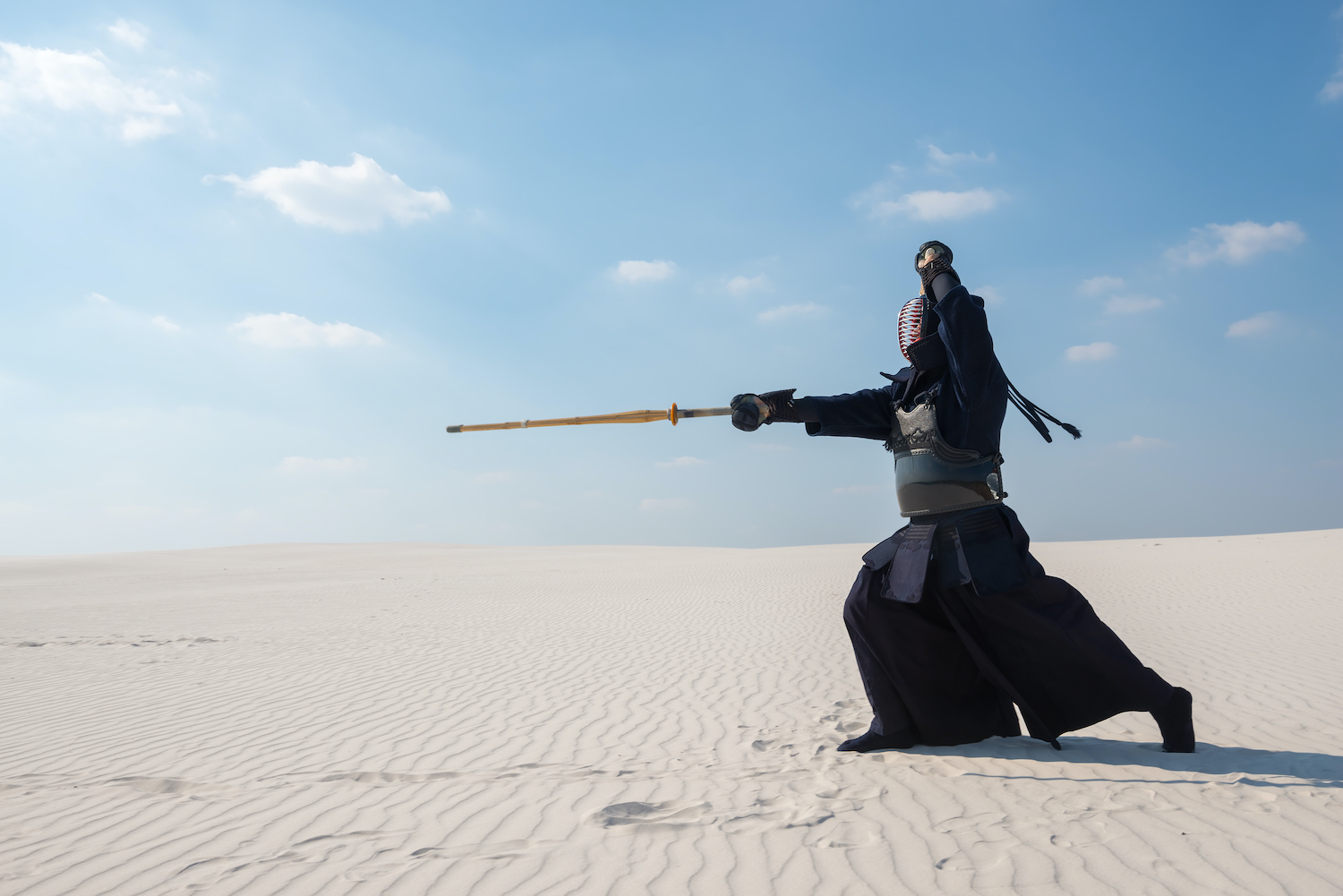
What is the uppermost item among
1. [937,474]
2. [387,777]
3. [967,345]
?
[967,345]

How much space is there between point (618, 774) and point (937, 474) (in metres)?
2.18

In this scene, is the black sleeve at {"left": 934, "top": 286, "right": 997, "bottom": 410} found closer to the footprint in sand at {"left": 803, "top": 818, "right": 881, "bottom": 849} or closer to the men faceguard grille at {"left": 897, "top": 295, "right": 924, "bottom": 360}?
the men faceguard grille at {"left": 897, "top": 295, "right": 924, "bottom": 360}

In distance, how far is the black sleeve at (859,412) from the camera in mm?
4117

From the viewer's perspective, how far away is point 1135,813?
2939 millimetres

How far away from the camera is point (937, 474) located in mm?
3705

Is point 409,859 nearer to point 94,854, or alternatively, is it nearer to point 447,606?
point 94,854

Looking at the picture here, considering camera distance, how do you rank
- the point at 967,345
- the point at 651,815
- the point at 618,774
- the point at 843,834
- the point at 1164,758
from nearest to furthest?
the point at 843,834 < the point at 651,815 < the point at 967,345 < the point at 1164,758 < the point at 618,774

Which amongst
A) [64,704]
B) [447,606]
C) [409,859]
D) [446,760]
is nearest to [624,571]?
[447,606]

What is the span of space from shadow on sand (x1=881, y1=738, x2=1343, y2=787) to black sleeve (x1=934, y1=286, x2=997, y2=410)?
1725 millimetres

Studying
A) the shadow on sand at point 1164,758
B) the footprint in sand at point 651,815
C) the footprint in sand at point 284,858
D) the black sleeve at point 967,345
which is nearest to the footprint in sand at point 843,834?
the footprint in sand at point 651,815

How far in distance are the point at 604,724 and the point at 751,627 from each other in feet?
18.4

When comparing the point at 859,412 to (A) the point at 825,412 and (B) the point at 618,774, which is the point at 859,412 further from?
(B) the point at 618,774

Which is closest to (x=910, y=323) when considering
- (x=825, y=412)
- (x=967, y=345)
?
(x=967, y=345)

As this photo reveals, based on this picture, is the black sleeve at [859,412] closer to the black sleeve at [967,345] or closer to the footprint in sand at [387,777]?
the black sleeve at [967,345]
